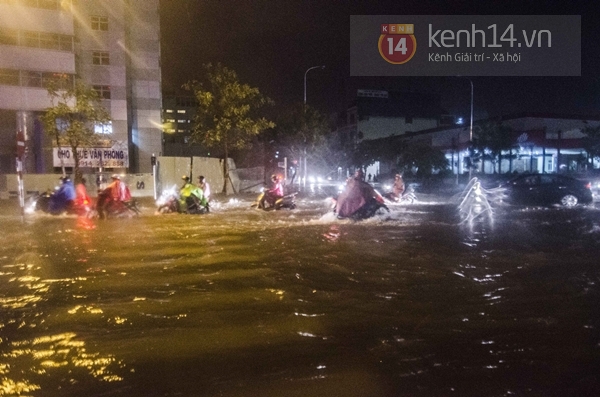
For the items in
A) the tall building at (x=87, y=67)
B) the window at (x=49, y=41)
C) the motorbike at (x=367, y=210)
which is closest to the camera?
the motorbike at (x=367, y=210)

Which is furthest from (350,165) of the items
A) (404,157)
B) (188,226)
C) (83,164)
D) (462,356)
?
(462,356)

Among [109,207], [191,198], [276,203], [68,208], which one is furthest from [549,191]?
[68,208]

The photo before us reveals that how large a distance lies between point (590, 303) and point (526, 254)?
3131mm

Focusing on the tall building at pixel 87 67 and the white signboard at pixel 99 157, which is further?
the tall building at pixel 87 67

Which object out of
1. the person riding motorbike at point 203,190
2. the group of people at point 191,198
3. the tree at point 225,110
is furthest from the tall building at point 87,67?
the group of people at point 191,198

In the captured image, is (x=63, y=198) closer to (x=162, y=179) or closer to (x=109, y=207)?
(x=109, y=207)

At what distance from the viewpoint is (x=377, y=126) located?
7388 cm

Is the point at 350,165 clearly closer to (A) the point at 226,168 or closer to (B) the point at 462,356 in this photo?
(A) the point at 226,168

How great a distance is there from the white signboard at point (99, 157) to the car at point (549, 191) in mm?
25269

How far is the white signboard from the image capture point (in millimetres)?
33500

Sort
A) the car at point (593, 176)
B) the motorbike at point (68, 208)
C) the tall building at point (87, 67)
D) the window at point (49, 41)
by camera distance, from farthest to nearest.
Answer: the window at point (49, 41) < the tall building at point (87, 67) < the car at point (593, 176) < the motorbike at point (68, 208)

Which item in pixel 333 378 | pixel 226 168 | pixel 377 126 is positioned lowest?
pixel 333 378

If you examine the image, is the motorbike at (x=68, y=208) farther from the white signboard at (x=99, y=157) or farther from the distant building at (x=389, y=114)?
the distant building at (x=389, y=114)

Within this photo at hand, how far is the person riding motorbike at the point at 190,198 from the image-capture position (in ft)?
54.5
